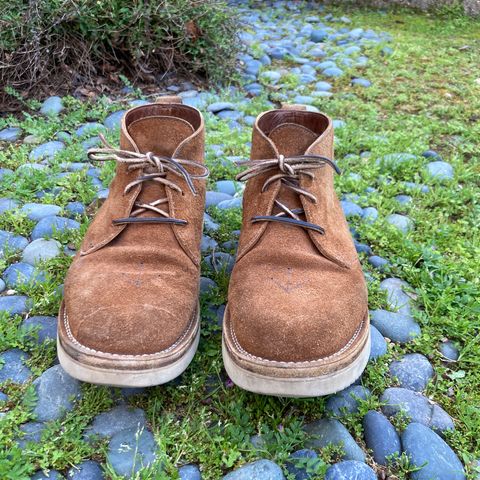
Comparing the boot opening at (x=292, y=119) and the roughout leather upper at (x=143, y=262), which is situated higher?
the boot opening at (x=292, y=119)

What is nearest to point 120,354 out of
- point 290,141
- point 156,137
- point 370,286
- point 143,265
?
point 143,265

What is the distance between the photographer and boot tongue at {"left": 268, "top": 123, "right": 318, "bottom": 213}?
177 cm

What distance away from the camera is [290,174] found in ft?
5.74

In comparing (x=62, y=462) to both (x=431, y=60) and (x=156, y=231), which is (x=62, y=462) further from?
(x=431, y=60)

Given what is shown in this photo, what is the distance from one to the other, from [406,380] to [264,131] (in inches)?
38.3

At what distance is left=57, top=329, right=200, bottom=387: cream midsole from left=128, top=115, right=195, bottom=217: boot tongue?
57 cm

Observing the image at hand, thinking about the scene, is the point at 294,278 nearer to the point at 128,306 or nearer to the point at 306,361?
the point at 306,361

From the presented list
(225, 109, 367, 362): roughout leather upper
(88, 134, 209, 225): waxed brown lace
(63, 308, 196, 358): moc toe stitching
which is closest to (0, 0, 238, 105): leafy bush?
(88, 134, 209, 225): waxed brown lace

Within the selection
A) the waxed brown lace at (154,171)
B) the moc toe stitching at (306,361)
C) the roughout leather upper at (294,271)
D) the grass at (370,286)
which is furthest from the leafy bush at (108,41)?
the moc toe stitching at (306,361)

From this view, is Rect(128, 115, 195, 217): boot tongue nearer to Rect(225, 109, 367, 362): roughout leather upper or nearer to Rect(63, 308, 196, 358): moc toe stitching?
Rect(225, 109, 367, 362): roughout leather upper

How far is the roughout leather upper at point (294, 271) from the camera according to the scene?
143cm

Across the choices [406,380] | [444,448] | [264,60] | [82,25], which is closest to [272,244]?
[406,380]

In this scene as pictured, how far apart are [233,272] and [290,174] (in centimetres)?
37

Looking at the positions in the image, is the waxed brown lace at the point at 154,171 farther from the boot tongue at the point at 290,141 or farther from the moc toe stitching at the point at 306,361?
the moc toe stitching at the point at 306,361
